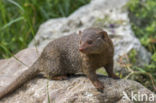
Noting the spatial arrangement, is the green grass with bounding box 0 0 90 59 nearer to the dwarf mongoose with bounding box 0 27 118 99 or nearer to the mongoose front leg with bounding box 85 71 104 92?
the dwarf mongoose with bounding box 0 27 118 99

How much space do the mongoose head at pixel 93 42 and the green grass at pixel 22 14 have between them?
8.39 feet

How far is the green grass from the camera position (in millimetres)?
5602

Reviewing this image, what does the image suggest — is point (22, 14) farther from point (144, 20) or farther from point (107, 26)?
point (144, 20)

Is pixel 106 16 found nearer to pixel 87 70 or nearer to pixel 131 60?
pixel 131 60

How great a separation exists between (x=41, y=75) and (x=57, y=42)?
0.49 metres

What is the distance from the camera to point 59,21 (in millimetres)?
5652

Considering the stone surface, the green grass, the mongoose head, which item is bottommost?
the green grass

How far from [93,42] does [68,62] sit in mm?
626

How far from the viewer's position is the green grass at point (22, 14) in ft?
18.4

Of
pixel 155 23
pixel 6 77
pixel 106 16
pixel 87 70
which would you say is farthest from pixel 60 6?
pixel 87 70

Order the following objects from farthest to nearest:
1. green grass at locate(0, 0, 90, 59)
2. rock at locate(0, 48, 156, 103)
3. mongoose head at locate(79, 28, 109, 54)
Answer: green grass at locate(0, 0, 90, 59) → rock at locate(0, 48, 156, 103) → mongoose head at locate(79, 28, 109, 54)

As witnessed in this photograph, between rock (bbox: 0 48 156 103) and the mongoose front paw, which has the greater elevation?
the mongoose front paw

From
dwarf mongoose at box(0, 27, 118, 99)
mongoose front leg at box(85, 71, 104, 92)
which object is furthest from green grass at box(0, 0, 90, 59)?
mongoose front leg at box(85, 71, 104, 92)

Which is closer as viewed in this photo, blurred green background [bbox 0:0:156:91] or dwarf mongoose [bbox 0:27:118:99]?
dwarf mongoose [bbox 0:27:118:99]
